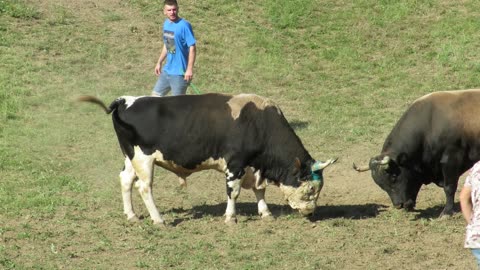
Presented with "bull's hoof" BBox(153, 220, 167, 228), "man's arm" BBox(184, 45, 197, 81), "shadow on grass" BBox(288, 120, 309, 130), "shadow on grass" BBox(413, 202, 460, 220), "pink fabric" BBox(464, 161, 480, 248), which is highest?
"pink fabric" BBox(464, 161, 480, 248)

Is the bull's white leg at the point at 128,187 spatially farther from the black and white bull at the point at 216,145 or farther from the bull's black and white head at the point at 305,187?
the bull's black and white head at the point at 305,187

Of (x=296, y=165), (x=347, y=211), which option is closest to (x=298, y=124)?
(x=347, y=211)

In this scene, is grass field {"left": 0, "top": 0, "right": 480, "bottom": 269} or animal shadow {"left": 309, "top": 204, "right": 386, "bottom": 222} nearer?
grass field {"left": 0, "top": 0, "right": 480, "bottom": 269}

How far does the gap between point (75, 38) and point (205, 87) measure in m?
3.25

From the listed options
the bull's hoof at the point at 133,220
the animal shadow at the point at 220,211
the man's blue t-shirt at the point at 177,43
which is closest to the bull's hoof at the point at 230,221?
the animal shadow at the point at 220,211

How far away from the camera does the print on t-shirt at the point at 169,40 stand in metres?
13.9

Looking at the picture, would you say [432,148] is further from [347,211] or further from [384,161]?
[347,211]

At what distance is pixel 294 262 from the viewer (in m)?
10.0

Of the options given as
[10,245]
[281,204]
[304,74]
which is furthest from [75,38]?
[10,245]

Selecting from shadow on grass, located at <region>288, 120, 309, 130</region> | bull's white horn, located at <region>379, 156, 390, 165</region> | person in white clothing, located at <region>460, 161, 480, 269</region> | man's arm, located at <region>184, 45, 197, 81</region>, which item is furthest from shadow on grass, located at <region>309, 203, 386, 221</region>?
person in white clothing, located at <region>460, 161, 480, 269</region>

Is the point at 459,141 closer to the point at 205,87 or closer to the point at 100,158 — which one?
the point at 100,158

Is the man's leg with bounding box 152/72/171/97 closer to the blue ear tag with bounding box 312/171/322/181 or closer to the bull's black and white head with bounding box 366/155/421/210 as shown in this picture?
the blue ear tag with bounding box 312/171/322/181

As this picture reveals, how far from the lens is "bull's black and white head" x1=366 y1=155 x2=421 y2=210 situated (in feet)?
39.8

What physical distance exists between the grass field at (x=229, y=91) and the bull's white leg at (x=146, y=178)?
0.17 metres
